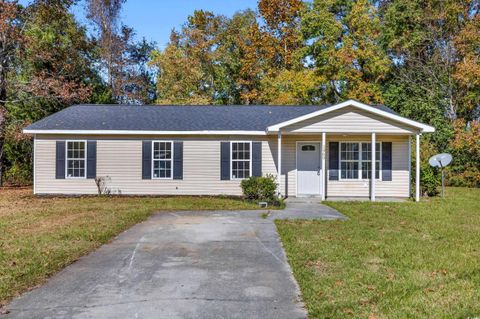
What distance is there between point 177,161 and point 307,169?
5.07 m

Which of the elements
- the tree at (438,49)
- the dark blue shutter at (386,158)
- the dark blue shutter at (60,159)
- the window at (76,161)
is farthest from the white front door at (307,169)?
the tree at (438,49)

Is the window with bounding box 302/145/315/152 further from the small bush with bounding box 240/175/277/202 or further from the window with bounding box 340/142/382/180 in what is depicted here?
the small bush with bounding box 240/175/277/202

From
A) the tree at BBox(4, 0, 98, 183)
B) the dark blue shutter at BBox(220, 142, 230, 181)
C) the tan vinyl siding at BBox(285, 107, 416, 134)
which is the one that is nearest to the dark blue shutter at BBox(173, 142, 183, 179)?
the dark blue shutter at BBox(220, 142, 230, 181)

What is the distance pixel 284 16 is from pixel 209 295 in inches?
1083

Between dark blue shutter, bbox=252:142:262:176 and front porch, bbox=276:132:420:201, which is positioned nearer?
dark blue shutter, bbox=252:142:262:176

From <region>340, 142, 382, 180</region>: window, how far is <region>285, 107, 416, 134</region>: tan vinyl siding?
5.27 feet

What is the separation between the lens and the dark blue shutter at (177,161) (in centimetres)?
1568

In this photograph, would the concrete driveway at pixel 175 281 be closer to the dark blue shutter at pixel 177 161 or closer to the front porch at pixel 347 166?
the dark blue shutter at pixel 177 161

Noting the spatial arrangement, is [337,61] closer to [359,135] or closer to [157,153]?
[359,135]

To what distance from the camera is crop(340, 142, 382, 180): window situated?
51.5 ft

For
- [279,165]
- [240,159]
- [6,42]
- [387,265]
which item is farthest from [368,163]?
[6,42]

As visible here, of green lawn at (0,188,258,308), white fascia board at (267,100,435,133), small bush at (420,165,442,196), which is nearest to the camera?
green lawn at (0,188,258,308)

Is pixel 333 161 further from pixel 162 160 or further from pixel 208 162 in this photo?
pixel 162 160

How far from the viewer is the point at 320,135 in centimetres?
1554
